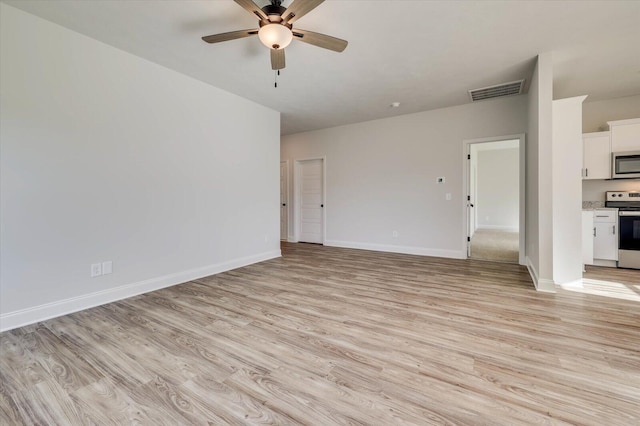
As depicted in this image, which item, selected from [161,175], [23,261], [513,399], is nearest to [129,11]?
[161,175]

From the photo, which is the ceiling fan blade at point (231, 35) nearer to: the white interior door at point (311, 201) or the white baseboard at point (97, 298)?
the white baseboard at point (97, 298)

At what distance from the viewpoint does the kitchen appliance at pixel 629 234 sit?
3.95 m

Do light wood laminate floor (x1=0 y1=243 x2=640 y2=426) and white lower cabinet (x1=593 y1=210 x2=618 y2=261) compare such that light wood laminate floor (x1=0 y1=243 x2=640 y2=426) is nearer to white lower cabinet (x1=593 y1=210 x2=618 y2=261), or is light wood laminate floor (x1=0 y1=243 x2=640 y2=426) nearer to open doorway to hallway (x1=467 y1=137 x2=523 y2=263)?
white lower cabinet (x1=593 y1=210 x2=618 y2=261)

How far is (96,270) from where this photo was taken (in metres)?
2.79

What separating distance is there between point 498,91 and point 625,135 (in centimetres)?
195

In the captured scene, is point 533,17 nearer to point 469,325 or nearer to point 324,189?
point 469,325

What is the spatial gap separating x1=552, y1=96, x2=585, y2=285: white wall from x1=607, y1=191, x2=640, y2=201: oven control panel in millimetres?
1946

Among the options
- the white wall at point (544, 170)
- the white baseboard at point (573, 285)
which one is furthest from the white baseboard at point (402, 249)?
the white wall at point (544, 170)

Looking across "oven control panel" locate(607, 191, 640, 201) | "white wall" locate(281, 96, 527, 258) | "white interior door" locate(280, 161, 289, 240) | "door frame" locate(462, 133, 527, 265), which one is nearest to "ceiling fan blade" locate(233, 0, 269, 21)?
"white wall" locate(281, 96, 527, 258)

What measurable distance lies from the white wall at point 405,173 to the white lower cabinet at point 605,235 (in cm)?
179

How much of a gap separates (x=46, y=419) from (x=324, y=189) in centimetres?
540

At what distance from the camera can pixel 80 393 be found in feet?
4.94

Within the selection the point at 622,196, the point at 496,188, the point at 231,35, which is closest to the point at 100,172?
the point at 231,35

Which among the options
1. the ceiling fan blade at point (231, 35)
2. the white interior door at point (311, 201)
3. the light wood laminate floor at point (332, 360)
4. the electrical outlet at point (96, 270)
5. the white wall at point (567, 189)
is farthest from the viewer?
the white interior door at point (311, 201)
